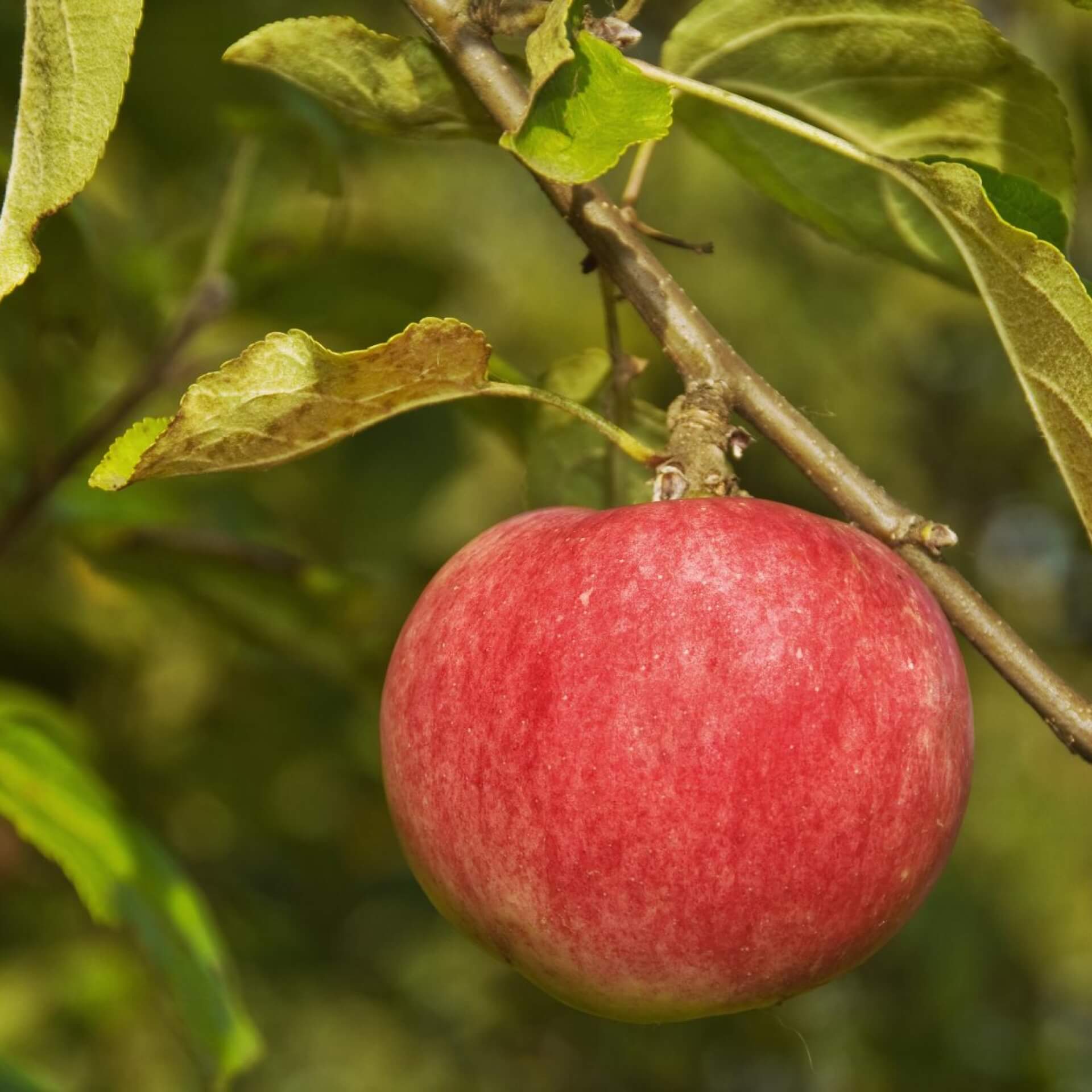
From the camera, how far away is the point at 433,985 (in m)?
2.95

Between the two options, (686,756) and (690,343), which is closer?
(686,756)

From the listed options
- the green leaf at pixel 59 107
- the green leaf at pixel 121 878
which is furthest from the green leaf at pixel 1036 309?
the green leaf at pixel 121 878

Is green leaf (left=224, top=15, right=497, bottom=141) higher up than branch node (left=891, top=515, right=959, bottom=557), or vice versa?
green leaf (left=224, top=15, right=497, bottom=141)

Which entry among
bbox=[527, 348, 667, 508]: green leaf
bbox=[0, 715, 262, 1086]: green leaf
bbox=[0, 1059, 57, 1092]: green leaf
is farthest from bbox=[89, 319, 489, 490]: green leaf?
bbox=[0, 1059, 57, 1092]: green leaf

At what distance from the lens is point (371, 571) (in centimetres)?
159

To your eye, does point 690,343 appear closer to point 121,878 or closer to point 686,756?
point 686,756

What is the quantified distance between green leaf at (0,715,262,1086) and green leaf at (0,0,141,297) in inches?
22.2

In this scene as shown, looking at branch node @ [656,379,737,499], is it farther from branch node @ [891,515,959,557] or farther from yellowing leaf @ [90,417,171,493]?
yellowing leaf @ [90,417,171,493]

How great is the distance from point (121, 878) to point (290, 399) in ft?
1.85

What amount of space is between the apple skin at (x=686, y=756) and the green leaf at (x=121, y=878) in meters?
0.44

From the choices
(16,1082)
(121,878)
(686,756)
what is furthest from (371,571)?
(686,756)

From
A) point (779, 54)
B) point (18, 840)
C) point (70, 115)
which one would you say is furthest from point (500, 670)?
point (18, 840)

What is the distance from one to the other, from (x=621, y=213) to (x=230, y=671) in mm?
1309

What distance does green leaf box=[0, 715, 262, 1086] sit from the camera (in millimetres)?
1031
